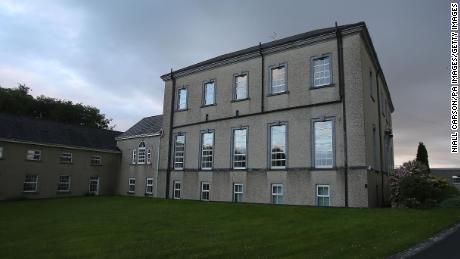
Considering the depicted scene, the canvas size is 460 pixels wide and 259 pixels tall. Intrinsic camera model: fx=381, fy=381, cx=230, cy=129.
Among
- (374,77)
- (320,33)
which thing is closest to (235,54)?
(320,33)

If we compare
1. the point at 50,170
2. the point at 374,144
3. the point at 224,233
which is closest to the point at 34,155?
the point at 50,170

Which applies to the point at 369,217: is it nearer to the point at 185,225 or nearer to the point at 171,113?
the point at 185,225

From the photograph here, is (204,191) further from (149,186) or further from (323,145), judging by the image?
(323,145)

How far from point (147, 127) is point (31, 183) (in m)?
11.7

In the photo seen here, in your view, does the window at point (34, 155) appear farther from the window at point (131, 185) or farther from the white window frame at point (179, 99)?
the white window frame at point (179, 99)

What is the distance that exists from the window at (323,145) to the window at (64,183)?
2557 cm

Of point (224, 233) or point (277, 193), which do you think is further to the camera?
point (277, 193)

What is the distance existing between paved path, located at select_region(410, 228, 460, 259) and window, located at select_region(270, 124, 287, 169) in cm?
1264

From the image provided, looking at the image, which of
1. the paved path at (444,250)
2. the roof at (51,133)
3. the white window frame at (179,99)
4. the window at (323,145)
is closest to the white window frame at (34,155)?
the roof at (51,133)

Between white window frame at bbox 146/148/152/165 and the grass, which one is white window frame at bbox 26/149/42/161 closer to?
white window frame at bbox 146/148/152/165

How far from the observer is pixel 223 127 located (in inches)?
1114

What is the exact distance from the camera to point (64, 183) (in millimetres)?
36906

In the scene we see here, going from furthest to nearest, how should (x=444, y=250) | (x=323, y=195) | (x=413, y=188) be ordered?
(x=323, y=195), (x=413, y=188), (x=444, y=250)

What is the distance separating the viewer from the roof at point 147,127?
37062 mm
